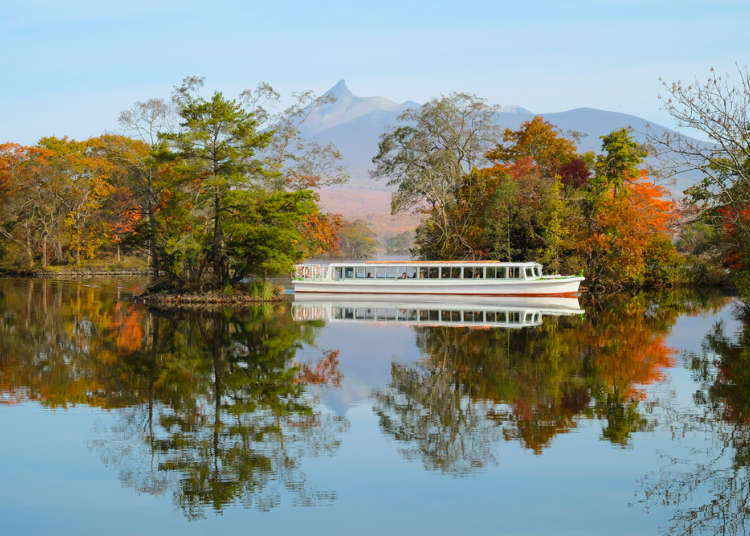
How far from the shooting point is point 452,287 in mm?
40562

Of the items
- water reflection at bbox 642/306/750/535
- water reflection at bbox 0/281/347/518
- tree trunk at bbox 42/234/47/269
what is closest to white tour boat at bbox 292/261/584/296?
water reflection at bbox 0/281/347/518

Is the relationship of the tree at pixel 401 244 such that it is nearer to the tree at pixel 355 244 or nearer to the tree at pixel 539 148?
the tree at pixel 355 244

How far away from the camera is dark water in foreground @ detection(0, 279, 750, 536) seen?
27.7 feet

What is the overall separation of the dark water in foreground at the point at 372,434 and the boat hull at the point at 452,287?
16.3 meters

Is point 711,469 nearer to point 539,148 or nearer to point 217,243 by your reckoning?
point 217,243

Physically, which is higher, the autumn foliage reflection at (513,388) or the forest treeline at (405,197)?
the forest treeline at (405,197)

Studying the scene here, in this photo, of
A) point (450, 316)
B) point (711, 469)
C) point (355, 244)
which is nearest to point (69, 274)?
point (450, 316)

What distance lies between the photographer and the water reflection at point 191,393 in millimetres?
9477

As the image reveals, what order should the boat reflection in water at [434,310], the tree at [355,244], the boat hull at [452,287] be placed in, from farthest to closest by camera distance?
the tree at [355,244] → the boat hull at [452,287] → the boat reflection in water at [434,310]

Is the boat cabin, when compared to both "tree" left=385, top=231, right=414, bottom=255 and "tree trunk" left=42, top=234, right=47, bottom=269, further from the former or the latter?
"tree" left=385, top=231, right=414, bottom=255

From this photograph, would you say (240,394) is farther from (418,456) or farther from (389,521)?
(389,521)

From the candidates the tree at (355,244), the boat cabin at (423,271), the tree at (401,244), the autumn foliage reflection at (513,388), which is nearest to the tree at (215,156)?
the boat cabin at (423,271)

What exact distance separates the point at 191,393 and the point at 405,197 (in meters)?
36.8

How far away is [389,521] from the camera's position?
825 cm
